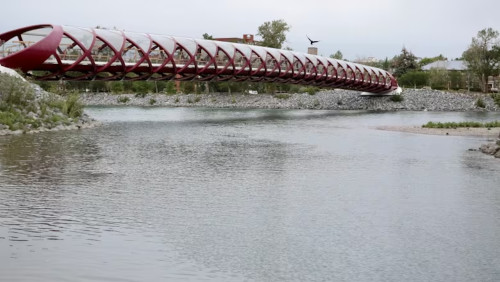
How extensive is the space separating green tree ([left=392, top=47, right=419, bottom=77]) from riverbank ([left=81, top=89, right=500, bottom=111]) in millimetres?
29828

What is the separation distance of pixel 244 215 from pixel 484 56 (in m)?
99.6

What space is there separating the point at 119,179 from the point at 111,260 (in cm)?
928

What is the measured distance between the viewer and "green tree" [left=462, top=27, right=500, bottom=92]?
344 feet

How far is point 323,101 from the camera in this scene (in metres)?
97.3

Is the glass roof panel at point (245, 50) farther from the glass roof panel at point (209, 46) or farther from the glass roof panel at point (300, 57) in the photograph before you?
the glass roof panel at point (300, 57)

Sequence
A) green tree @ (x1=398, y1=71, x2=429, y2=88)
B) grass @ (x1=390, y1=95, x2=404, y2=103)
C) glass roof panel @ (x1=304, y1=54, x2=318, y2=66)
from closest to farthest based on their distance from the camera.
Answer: glass roof panel @ (x1=304, y1=54, x2=318, y2=66), grass @ (x1=390, y1=95, x2=404, y2=103), green tree @ (x1=398, y1=71, x2=429, y2=88)

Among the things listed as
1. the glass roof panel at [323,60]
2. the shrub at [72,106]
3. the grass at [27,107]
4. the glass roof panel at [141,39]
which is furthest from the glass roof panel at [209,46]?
the glass roof panel at [323,60]

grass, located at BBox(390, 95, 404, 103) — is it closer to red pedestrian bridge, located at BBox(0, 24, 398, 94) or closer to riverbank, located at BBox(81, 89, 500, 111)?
riverbank, located at BBox(81, 89, 500, 111)

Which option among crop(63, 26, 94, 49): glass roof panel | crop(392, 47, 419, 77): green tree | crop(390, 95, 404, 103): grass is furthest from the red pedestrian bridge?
crop(392, 47, 419, 77): green tree

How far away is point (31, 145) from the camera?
29.5 m

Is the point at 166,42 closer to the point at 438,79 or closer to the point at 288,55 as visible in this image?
the point at 288,55

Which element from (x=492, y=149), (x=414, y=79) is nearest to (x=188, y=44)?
(x=492, y=149)

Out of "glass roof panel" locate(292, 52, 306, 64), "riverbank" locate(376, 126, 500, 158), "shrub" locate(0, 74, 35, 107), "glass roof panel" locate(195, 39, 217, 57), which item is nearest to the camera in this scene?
"shrub" locate(0, 74, 35, 107)

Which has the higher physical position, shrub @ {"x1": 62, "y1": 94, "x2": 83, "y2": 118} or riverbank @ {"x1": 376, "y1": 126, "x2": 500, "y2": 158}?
shrub @ {"x1": 62, "y1": 94, "x2": 83, "y2": 118}
